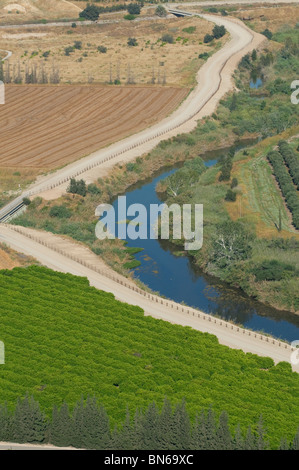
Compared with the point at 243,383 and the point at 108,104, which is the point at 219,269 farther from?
the point at 108,104

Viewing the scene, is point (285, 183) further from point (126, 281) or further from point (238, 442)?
point (238, 442)

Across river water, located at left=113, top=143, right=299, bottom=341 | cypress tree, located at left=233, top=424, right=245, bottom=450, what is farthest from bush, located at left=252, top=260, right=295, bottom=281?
cypress tree, located at left=233, top=424, right=245, bottom=450

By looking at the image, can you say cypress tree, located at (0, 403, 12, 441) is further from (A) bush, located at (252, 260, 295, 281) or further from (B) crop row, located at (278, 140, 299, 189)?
(B) crop row, located at (278, 140, 299, 189)

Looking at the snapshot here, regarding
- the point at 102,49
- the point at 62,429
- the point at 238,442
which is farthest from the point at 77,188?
the point at 102,49

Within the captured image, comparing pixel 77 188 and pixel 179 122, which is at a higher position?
pixel 179 122

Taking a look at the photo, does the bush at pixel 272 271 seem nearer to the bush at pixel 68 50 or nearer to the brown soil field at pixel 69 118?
the brown soil field at pixel 69 118
